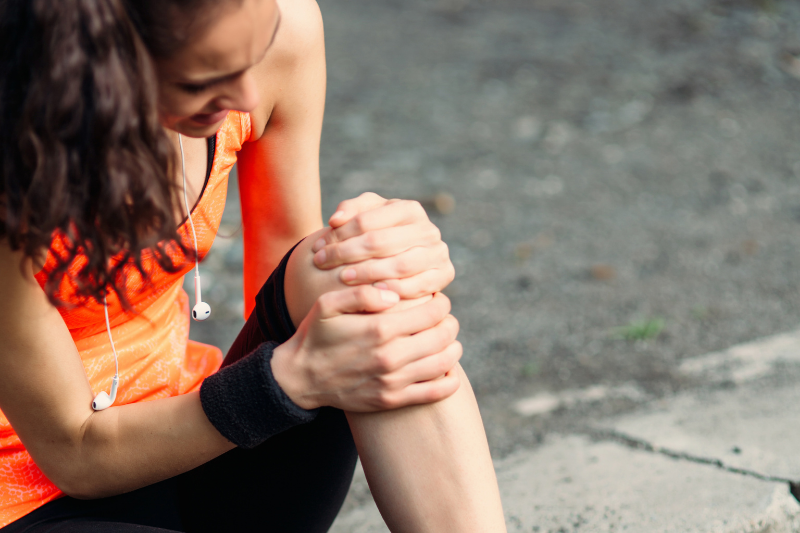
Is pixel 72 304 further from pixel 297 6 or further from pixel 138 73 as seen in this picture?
pixel 297 6

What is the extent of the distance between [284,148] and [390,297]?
21.6 inches

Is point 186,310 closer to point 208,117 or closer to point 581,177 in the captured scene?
point 208,117

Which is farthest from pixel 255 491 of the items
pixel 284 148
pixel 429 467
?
pixel 284 148

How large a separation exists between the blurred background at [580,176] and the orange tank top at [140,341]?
359mm

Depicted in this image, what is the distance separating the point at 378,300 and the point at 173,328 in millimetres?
513

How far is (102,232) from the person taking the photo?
94cm

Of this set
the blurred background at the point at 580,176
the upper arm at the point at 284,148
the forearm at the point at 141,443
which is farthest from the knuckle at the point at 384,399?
the blurred background at the point at 580,176

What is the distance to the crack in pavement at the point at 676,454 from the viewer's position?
1617mm

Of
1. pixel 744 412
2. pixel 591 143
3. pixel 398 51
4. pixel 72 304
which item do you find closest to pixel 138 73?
pixel 72 304

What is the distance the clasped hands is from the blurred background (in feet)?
2.13

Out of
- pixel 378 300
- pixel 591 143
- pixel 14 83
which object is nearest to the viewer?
pixel 14 83

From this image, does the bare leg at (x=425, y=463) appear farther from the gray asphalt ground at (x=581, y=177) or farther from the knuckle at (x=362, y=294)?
the gray asphalt ground at (x=581, y=177)

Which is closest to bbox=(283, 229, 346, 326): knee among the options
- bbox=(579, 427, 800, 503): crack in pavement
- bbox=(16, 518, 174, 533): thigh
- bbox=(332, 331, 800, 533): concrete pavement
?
bbox=(16, 518, 174, 533): thigh

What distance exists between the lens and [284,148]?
5.09 ft
